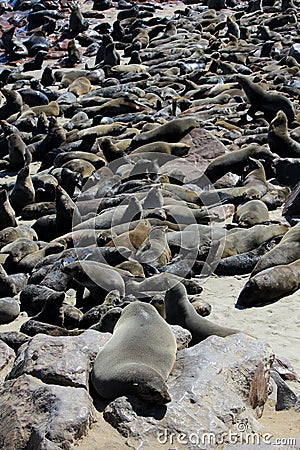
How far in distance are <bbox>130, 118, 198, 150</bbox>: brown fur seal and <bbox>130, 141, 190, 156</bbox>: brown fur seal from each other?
43 cm

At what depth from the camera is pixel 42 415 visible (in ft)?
11.7

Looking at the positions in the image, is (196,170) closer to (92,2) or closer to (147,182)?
(147,182)

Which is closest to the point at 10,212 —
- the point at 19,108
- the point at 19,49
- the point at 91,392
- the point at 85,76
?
the point at 91,392

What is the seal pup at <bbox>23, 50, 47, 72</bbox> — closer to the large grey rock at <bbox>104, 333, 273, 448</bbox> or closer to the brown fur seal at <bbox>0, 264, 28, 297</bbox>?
the brown fur seal at <bbox>0, 264, 28, 297</bbox>

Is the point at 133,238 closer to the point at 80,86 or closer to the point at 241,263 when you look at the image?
the point at 241,263

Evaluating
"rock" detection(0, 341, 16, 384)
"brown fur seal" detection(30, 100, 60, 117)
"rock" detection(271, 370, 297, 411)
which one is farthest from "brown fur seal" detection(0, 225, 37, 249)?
"brown fur seal" detection(30, 100, 60, 117)

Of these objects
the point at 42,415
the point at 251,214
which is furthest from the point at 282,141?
Result: the point at 42,415

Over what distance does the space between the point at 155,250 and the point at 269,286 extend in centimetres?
148

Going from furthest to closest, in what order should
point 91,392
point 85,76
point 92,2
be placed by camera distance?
point 92,2 → point 85,76 → point 91,392

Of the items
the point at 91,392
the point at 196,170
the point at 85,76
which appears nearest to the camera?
the point at 91,392

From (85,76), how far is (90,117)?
4658 millimetres

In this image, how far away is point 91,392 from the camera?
3.95 metres

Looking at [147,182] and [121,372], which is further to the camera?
[147,182]

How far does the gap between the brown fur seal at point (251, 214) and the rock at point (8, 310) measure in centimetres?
290
